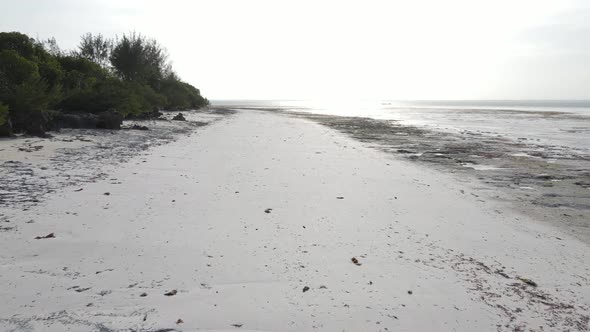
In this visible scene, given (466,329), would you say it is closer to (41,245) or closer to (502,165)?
(41,245)

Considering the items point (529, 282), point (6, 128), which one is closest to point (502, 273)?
point (529, 282)

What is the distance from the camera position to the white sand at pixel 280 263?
268cm

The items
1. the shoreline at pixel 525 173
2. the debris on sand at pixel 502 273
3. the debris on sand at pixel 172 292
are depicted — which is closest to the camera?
the debris on sand at pixel 172 292

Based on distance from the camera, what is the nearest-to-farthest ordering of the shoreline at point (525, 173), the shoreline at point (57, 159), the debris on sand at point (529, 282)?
the debris on sand at point (529, 282)
the shoreline at point (57, 159)
the shoreline at point (525, 173)

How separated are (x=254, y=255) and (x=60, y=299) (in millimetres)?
1631

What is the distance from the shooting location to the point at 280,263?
3541mm

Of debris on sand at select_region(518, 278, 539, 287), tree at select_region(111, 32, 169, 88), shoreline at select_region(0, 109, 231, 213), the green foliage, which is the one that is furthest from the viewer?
tree at select_region(111, 32, 169, 88)

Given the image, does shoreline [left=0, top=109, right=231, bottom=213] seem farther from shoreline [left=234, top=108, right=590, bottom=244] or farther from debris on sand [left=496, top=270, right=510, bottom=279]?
shoreline [left=234, top=108, right=590, bottom=244]

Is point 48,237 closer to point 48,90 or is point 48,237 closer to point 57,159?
point 57,159

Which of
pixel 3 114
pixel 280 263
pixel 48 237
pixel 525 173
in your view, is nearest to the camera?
pixel 280 263

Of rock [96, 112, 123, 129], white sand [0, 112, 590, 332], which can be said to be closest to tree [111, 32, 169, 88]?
rock [96, 112, 123, 129]

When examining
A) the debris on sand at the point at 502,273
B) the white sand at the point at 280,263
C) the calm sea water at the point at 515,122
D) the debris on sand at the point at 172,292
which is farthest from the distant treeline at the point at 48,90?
the calm sea water at the point at 515,122

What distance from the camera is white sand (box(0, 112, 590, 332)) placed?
2676mm

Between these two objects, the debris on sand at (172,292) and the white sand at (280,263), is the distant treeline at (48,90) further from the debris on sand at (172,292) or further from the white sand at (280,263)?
the debris on sand at (172,292)
